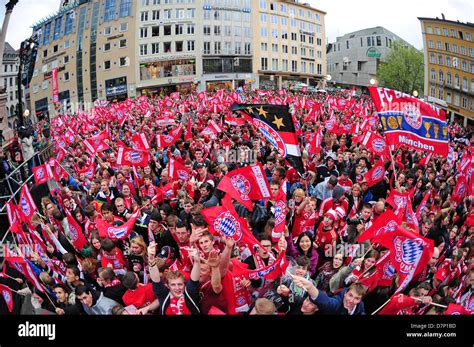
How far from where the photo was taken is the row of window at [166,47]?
160 inches

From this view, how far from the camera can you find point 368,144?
7418mm

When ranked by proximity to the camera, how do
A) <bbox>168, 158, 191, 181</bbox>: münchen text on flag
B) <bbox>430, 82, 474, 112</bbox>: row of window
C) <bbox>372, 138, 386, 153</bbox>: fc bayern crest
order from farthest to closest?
<bbox>372, 138, 386, 153</bbox>: fc bayern crest < <bbox>168, 158, 191, 181</bbox>: münchen text on flag < <bbox>430, 82, 474, 112</bbox>: row of window

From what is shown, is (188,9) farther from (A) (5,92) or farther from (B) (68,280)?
(B) (68,280)

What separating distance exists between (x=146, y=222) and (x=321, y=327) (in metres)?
2.79

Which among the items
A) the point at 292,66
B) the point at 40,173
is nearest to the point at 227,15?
Answer: the point at 292,66

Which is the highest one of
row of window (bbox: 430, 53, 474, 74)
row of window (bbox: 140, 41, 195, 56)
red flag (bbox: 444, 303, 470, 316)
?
row of window (bbox: 140, 41, 195, 56)

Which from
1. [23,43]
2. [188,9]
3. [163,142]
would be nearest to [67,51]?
[23,43]

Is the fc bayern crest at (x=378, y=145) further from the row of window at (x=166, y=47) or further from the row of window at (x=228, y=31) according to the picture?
the row of window at (x=166, y=47)

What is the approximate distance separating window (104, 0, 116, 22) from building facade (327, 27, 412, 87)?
7.00 ft

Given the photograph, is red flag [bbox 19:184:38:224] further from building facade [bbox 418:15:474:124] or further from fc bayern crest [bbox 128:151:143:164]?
building facade [bbox 418:15:474:124]

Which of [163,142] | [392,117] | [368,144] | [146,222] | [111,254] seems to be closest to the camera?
[111,254]

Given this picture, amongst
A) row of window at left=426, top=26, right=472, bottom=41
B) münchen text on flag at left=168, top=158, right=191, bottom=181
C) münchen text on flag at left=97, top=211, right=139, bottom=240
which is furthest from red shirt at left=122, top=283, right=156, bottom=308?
row of window at left=426, top=26, right=472, bottom=41

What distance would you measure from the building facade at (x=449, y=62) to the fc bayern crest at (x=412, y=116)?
0.64 metres

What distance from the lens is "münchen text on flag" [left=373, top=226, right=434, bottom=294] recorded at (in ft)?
11.2
